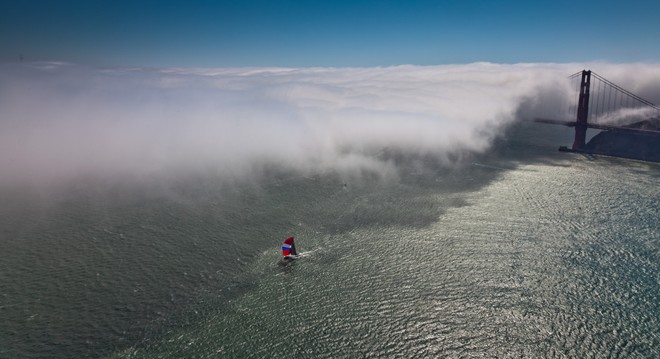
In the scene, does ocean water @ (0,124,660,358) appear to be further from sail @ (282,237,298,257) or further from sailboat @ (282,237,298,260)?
sail @ (282,237,298,257)

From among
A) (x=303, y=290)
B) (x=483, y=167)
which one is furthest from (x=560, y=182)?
(x=303, y=290)

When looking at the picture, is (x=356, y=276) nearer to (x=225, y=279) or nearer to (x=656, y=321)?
(x=225, y=279)

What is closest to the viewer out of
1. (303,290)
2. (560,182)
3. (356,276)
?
(303,290)

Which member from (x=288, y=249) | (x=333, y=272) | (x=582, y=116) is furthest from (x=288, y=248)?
(x=582, y=116)

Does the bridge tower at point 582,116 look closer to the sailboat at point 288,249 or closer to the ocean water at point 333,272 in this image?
the ocean water at point 333,272

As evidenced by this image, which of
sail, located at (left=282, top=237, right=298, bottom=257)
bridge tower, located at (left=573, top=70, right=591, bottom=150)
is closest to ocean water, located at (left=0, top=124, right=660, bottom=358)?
sail, located at (left=282, top=237, right=298, bottom=257)
